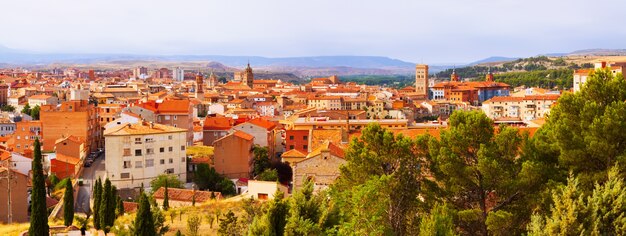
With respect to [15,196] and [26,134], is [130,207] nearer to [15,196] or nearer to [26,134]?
[15,196]

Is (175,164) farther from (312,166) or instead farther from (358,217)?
(358,217)

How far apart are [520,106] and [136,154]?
56.0 meters

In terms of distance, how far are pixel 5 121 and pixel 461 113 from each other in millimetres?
57458

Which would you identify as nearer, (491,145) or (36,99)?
(491,145)

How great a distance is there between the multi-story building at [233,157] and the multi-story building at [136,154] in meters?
3.18

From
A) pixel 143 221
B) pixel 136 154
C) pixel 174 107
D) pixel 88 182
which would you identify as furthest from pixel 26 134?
pixel 143 221

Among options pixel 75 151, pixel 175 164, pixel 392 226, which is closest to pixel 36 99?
pixel 75 151

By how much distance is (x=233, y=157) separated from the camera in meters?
42.8

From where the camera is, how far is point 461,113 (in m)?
18.0

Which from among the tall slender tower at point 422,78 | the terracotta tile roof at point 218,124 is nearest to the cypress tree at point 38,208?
the terracotta tile roof at point 218,124

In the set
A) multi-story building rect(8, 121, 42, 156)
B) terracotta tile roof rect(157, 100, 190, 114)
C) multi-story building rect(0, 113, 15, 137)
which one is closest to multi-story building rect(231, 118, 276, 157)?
terracotta tile roof rect(157, 100, 190, 114)

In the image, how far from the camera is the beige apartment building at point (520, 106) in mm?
79875

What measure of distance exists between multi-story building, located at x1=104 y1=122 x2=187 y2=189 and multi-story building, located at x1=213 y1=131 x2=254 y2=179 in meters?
3.18

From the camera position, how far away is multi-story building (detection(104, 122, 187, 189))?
130 feet
